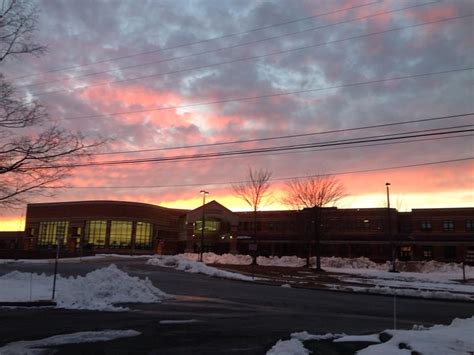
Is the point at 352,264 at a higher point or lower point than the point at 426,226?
lower

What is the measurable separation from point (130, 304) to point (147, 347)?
935cm

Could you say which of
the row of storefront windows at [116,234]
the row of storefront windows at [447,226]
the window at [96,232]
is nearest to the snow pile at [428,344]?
the row of storefront windows at [447,226]

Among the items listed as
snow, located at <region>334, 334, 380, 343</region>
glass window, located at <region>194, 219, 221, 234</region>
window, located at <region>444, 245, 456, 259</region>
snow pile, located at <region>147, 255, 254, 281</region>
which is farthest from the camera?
glass window, located at <region>194, 219, 221, 234</region>

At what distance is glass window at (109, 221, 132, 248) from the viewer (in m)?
114

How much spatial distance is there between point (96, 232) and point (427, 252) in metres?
66.0

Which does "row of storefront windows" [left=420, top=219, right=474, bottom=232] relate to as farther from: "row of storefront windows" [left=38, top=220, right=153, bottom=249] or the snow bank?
"row of storefront windows" [left=38, top=220, right=153, bottom=249]

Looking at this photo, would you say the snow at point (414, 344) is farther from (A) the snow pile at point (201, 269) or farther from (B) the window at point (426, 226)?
(B) the window at point (426, 226)

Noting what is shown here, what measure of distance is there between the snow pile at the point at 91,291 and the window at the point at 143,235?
91867mm

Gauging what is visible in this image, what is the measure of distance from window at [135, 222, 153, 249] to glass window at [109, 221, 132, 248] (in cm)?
176

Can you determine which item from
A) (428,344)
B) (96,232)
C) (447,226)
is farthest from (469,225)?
(428,344)

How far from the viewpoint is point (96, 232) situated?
373 feet

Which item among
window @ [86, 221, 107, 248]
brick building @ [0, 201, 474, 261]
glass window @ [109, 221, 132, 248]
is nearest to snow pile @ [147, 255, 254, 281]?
brick building @ [0, 201, 474, 261]

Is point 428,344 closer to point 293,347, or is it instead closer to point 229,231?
point 293,347

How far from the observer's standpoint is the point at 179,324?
46.5ft
